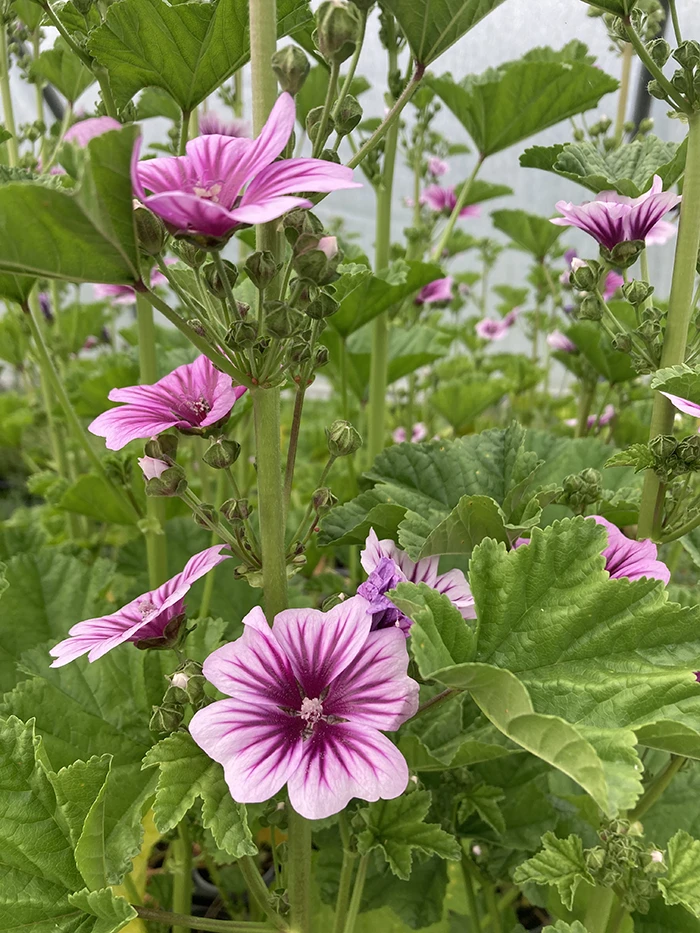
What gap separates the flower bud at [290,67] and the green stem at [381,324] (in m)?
0.60

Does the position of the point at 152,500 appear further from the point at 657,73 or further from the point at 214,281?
the point at 657,73

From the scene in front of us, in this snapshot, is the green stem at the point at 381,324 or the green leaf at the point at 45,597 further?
the green stem at the point at 381,324

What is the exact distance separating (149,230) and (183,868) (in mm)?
637

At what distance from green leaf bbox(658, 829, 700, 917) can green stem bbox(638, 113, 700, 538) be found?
25 centimetres

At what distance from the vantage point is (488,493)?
0.78m

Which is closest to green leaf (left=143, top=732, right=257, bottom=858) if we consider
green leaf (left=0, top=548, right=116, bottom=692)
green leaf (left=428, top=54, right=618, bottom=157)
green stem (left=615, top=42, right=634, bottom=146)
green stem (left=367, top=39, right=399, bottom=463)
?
green leaf (left=0, top=548, right=116, bottom=692)

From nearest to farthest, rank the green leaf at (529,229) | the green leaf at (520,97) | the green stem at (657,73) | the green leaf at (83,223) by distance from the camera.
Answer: the green leaf at (83,223)
the green stem at (657,73)
the green leaf at (520,97)
the green leaf at (529,229)

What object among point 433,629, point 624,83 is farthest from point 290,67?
point 624,83

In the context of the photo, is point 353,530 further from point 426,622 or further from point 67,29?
point 67,29

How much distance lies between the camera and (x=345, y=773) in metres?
0.49

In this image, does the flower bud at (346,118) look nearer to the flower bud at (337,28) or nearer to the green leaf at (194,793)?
the flower bud at (337,28)

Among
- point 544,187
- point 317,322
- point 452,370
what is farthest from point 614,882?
point 544,187

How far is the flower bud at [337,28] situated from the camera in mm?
476

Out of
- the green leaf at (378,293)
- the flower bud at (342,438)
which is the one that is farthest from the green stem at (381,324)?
the flower bud at (342,438)
